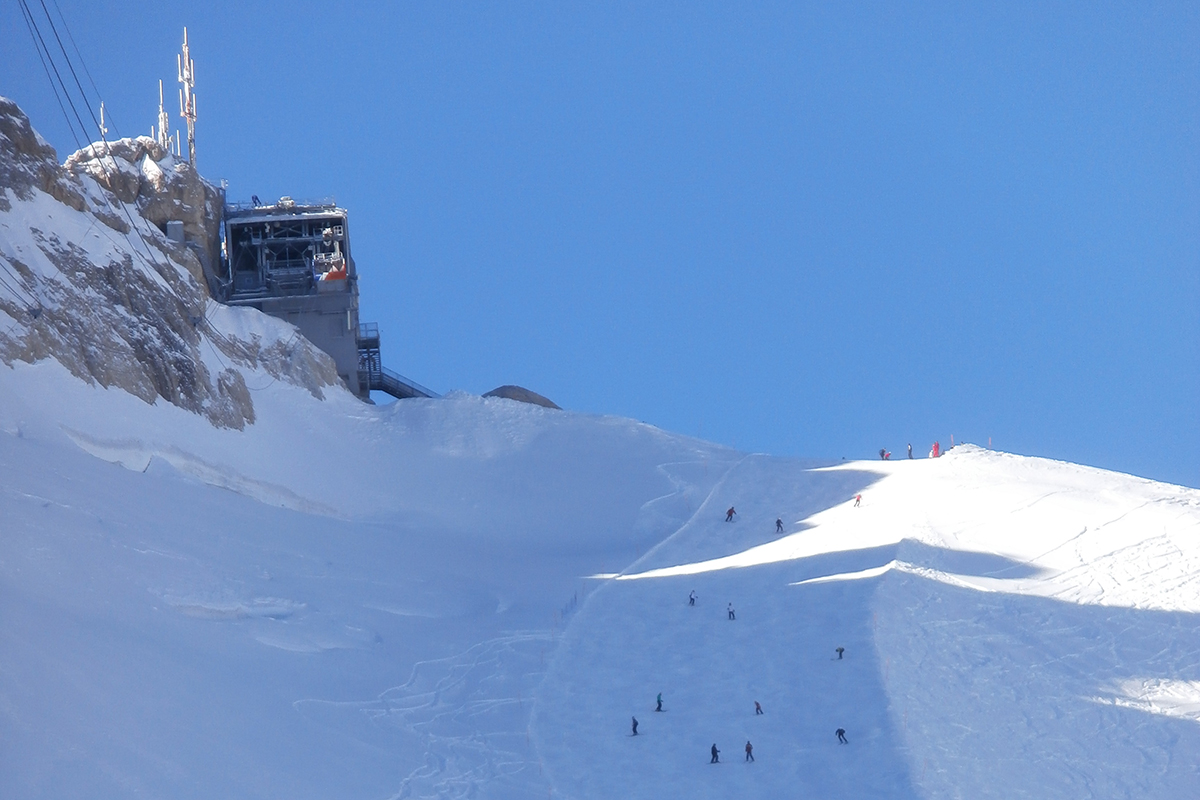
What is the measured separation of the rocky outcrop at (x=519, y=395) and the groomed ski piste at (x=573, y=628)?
20.5m

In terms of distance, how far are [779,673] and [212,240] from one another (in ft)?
158

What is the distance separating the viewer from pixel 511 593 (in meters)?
48.9

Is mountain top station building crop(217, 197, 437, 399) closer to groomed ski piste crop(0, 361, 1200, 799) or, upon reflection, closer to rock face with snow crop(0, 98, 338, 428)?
rock face with snow crop(0, 98, 338, 428)

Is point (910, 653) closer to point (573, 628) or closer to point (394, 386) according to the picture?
point (573, 628)

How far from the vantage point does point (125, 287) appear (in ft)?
201

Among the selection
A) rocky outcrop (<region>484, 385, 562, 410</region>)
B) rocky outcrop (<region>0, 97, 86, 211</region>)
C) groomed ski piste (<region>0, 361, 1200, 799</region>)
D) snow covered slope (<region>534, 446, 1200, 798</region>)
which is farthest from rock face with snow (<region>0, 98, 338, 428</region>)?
snow covered slope (<region>534, 446, 1200, 798</region>)

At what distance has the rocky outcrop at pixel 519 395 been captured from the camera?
8275 centimetres

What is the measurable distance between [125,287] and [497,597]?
2418 centimetres

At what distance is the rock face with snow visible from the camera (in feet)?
179

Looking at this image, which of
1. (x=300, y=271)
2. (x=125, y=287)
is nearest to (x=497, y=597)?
(x=125, y=287)

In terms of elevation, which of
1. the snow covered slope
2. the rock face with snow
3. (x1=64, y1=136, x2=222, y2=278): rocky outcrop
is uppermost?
(x1=64, y1=136, x2=222, y2=278): rocky outcrop

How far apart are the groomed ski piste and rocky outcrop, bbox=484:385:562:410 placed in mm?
20489

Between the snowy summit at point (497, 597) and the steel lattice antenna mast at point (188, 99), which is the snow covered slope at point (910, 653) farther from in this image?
the steel lattice antenna mast at point (188, 99)

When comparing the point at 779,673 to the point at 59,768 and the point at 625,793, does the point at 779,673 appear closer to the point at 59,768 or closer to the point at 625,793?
the point at 625,793
